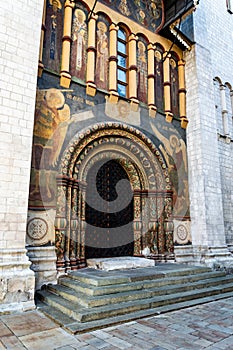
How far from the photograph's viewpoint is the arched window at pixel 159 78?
30.3 feet

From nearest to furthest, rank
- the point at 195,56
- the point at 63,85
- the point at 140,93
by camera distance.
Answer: the point at 63,85 < the point at 140,93 < the point at 195,56

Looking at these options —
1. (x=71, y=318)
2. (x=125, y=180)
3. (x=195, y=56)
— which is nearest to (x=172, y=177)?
(x=125, y=180)

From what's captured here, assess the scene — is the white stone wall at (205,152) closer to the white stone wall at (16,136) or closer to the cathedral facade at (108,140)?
the cathedral facade at (108,140)

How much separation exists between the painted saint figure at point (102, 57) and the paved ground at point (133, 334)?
6021mm

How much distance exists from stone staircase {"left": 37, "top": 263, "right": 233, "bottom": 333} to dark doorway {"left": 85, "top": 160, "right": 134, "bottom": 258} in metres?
1.19

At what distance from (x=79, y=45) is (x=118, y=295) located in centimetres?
646

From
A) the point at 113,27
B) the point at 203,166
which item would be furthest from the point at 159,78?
the point at 203,166

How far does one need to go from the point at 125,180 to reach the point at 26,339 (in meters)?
5.42

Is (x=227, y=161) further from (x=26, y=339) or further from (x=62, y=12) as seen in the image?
(x=26, y=339)

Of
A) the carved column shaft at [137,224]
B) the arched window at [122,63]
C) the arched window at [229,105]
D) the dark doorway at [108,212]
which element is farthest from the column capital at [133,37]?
the arched window at [229,105]

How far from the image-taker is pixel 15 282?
4824 millimetres

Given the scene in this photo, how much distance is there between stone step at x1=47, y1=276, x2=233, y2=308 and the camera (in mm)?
4603

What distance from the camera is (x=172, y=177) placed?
8852mm

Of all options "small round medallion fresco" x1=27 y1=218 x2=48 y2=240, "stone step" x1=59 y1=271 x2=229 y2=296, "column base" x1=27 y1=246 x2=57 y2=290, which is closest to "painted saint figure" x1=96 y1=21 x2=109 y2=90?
"small round medallion fresco" x1=27 y1=218 x2=48 y2=240
